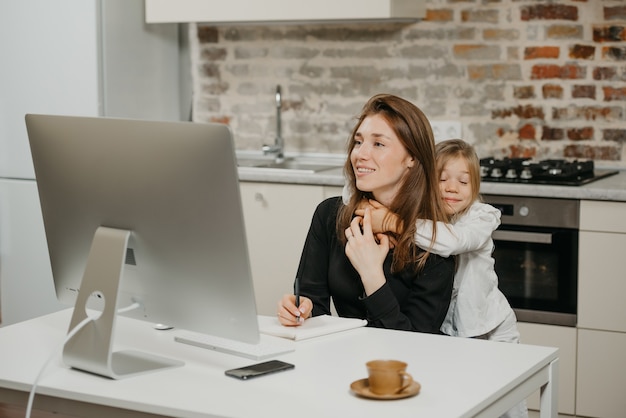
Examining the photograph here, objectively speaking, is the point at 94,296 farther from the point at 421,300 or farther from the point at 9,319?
the point at 9,319

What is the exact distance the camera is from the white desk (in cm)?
177

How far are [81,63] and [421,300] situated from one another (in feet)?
7.79

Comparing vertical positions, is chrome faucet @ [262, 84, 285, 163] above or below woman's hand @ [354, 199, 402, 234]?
above

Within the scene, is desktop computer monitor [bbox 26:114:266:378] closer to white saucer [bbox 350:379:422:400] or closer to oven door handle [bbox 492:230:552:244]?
white saucer [bbox 350:379:422:400]

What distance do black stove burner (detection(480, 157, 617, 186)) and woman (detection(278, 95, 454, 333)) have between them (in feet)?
3.89

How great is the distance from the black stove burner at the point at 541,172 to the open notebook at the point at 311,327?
1445 millimetres

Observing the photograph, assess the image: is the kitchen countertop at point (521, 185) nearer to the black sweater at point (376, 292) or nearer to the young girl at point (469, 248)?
the young girl at point (469, 248)

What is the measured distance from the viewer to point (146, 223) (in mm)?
1996

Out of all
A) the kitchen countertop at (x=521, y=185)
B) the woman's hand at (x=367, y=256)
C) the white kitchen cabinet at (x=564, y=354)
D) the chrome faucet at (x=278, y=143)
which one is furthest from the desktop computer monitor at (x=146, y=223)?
the chrome faucet at (x=278, y=143)

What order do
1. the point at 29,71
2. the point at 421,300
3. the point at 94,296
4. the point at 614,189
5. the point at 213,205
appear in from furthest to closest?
the point at 29,71, the point at 614,189, the point at 421,300, the point at 94,296, the point at 213,205

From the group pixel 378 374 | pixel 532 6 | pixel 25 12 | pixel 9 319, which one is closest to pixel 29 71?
pixel 25 12

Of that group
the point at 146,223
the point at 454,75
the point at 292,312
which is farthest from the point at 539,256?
the point at 146,223

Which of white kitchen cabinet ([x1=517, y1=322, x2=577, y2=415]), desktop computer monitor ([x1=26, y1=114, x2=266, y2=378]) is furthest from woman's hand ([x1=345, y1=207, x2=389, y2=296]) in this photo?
white kitchen cabinet ([x1=517, y1=322, x2=577, y2=415])

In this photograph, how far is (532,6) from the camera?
13.5 ft
